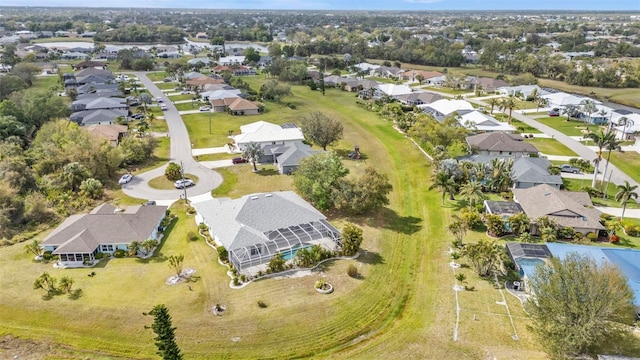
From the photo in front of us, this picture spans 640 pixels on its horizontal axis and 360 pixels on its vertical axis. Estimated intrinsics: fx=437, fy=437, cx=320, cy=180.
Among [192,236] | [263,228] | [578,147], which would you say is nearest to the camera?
[263,228]

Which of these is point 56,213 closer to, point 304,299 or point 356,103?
point 304,299

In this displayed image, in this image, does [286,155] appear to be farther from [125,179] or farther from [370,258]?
[370,258]

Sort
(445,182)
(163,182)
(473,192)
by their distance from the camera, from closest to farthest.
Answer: (473,192) < (445,182) < (163,182)

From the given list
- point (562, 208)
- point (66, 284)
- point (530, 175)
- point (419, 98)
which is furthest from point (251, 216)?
point (419, 98)

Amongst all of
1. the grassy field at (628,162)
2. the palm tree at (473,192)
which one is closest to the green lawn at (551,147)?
the grassy field at (628,162)

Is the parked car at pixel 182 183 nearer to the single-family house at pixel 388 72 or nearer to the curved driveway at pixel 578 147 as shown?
the curved driveway at pixel 578 147
